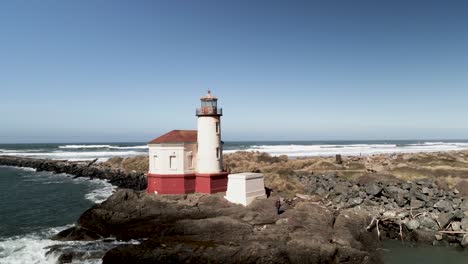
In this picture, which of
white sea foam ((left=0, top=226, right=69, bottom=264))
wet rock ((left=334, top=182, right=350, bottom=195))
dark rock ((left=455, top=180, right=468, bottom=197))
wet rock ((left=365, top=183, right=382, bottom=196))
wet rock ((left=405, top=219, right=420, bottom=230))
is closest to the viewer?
white sea foam ((left=0, top=226, right=69, bottom=264))

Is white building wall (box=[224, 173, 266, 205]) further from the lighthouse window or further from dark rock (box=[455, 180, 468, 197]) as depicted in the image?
dark rock (box=[455, 180, 468, 197])

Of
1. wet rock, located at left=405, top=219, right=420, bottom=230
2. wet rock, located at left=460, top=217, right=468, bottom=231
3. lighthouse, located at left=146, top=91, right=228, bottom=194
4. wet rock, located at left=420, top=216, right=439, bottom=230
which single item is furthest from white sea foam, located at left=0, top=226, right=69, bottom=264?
wet rock, located at left=460, top=217, right=468, bottom=231

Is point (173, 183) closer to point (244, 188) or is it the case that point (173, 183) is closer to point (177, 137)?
point (177, 137)

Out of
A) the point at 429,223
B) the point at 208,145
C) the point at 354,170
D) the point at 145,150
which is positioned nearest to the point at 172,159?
the point at 208,145

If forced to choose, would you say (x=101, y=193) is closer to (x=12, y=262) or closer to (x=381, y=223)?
(x=12, y=262)

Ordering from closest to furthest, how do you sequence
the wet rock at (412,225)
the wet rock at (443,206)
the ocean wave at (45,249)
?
the ocean wave at (45,249), the wet rock at (412,225), the wet rock at (443,206)

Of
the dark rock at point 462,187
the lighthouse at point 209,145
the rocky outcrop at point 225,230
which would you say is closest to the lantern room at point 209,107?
the lighthouse at point 209,145

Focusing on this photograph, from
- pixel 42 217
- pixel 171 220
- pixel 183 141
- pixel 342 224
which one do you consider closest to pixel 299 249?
pixel 342 224

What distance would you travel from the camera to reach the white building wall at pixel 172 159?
2427 cm

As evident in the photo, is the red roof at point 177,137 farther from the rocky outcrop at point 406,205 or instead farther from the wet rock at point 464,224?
the wet rock at point 464,224

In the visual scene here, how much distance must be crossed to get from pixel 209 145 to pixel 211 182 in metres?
2.49

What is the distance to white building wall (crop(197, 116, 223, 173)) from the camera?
24.5 m

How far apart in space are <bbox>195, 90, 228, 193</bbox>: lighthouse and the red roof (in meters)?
0.92

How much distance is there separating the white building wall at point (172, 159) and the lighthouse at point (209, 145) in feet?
2.72
